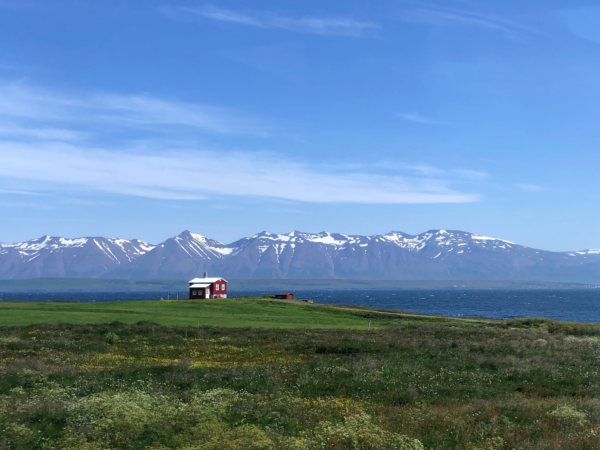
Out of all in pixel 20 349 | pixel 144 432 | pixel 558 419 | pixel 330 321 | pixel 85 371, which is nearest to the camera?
pixel 144 432

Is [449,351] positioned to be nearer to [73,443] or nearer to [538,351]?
[538,351]

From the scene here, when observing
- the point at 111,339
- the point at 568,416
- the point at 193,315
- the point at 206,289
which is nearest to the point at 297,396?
the point at 568,416

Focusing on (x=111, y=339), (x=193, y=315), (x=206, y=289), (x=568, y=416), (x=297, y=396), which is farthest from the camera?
(x=206, y=289)

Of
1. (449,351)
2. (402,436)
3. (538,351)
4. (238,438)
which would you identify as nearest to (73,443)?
(238,438)

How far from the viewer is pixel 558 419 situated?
1764 cm

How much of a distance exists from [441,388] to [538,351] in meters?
16.2

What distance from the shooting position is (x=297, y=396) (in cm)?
2061

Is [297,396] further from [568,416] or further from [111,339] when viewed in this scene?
[111,339]

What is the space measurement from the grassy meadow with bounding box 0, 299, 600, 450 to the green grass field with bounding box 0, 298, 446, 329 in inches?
947

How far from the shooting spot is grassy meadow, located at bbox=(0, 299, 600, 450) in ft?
50.6

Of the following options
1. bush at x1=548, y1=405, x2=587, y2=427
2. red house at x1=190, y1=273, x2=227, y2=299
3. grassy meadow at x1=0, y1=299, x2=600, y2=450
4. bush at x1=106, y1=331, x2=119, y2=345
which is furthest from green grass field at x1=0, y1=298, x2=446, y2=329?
bush at x1=548, y1=405, x2=587, y2=427

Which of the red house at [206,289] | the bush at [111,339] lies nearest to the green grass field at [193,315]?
the bush at [111,339]

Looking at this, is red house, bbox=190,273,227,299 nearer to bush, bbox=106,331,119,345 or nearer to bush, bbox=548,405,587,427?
bush, bbox=106,331,119,345

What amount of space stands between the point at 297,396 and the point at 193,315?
2183 inches
